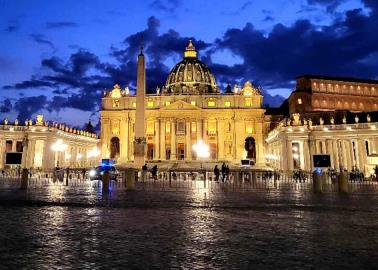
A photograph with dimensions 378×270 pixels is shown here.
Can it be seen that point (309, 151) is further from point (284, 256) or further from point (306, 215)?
point (284, 256)

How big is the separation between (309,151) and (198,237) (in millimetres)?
54101

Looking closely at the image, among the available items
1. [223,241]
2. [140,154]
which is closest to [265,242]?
[223,241]

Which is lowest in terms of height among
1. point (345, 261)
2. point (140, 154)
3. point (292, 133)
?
point (345, 261)

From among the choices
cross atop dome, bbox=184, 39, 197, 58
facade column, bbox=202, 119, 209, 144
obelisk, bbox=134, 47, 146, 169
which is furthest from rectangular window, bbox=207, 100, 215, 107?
obelisk, bbox=134, 47, 146, 169

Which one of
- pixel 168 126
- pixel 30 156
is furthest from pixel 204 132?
pixel 30 156

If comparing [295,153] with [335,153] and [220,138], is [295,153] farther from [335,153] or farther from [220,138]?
[220,138]

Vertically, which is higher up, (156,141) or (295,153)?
(156,141)

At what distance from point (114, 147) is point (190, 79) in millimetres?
29233

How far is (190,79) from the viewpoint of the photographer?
100 metres

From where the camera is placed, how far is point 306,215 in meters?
10.3

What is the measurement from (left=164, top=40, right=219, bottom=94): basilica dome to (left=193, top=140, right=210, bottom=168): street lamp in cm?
1687

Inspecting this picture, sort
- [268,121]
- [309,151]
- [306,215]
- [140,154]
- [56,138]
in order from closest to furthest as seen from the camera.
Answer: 1. [306,215]
2. [140,154]
3. [309,151]
4. [56,138]
5. [268,121]

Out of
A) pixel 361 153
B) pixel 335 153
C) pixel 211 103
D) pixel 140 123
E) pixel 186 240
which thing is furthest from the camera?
pixel 211 103

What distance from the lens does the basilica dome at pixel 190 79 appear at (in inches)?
3895
